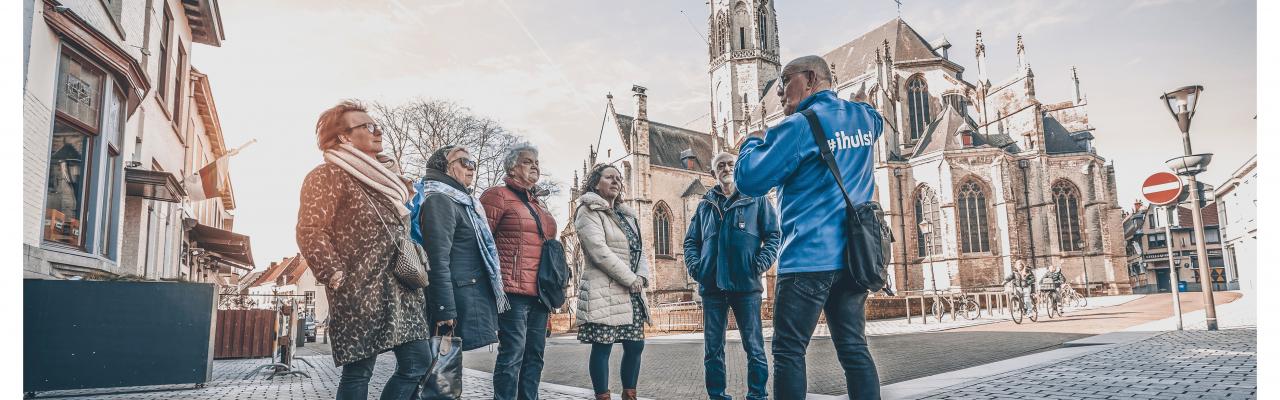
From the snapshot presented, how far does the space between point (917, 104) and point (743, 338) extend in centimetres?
3639

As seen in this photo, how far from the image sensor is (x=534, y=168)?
4344 millimetres

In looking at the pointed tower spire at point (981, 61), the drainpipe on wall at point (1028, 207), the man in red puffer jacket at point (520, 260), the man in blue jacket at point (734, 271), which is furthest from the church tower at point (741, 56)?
the man in red puffer jacket at point (520, 260)

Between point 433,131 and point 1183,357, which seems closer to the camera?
point 1183,357

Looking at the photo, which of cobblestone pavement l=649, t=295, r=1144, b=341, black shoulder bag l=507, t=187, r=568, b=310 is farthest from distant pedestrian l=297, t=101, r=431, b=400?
→ cobblestone pavement l=649, t=295, r=1144, b=341

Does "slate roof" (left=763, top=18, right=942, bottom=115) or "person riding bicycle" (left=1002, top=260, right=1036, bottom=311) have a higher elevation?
"slate roof" (left=763, top=18, right=942, bottom=115)

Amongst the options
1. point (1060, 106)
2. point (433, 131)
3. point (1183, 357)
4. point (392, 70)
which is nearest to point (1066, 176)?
point (1060, 106)

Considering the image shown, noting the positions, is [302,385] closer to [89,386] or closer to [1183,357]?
[89,386]

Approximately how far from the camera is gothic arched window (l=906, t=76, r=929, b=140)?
36.4 m

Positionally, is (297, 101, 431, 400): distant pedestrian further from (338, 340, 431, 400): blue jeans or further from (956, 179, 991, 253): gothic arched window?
(956, 179, 991, 253): gothic arched window

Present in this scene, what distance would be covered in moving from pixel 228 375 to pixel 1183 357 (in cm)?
960

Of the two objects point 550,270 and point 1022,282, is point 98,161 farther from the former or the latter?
point 1022,282

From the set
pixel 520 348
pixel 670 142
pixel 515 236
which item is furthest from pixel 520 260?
pixel 670 142

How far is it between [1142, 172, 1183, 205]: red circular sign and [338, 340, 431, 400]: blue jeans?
30.0 feet

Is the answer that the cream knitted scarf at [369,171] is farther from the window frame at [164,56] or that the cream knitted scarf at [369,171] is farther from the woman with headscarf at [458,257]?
the window frame at [164,56]
